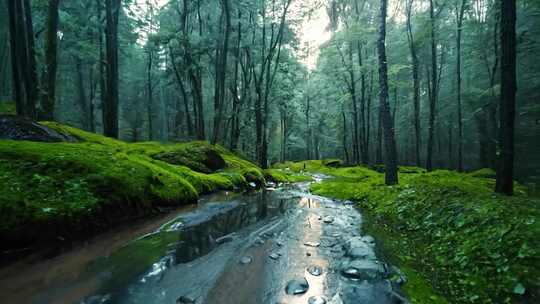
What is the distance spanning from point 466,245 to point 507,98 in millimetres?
3684

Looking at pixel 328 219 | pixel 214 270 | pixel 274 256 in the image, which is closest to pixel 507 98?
pixel 328 219

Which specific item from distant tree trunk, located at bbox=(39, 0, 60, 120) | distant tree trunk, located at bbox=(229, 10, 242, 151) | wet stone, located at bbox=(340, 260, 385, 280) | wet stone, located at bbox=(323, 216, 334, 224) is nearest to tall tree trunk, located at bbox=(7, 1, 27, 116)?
distant tree trunk, located at bbox=(39, 0, 60, 120)

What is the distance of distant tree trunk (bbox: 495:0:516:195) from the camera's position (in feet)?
15.7

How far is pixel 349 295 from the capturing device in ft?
7.66

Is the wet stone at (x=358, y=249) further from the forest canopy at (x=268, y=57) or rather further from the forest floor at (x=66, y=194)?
the forest canopy at (x=268, y=57)

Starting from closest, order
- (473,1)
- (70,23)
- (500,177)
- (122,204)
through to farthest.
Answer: (122,204) → (500,177) → (70,23) → (473,1)

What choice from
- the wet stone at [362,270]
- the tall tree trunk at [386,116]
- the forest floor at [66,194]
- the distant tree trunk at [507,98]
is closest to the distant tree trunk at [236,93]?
the tall tree trunk at [386,116]

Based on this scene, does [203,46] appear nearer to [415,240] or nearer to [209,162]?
[209,162]

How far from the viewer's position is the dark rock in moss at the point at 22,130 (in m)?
5.04

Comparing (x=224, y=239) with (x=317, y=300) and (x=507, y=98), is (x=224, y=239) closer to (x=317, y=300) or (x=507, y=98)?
(x=317, y=300)

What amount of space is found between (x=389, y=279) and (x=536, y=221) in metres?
1.82

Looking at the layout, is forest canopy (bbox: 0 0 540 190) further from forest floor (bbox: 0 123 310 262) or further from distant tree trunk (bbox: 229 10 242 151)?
forest floor (bbox: 0 123 310 262)

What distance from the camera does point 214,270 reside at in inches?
108

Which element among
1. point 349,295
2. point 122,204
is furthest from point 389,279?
point 122,204
